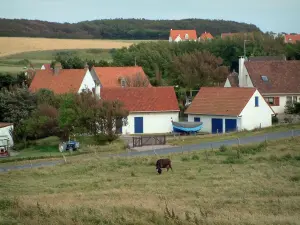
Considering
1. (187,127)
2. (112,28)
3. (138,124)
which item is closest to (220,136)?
(187,127)

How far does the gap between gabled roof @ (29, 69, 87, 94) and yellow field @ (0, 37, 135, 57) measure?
63.1ft

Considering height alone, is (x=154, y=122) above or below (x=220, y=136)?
above

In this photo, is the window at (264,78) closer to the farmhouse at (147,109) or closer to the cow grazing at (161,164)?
the farmhouse at (147,109)

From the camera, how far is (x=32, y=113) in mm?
42500

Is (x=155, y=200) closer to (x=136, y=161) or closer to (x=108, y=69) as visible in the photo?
(x=136, y=161)

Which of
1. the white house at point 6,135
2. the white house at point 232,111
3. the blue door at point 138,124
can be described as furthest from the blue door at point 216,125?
the white house at point 6,135

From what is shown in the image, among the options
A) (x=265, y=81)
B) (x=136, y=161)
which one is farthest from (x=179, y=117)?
(x=136, y=161)

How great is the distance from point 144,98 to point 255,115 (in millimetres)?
7660

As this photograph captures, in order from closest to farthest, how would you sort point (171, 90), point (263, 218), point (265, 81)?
point (263, 218)
point (171, 90)
point (265, 81)

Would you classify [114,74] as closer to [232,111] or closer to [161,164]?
[232,111]

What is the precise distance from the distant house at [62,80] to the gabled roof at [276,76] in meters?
13.0

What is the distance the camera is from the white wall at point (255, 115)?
134 feet

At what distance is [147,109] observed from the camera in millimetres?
42500

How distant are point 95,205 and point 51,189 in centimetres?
550
